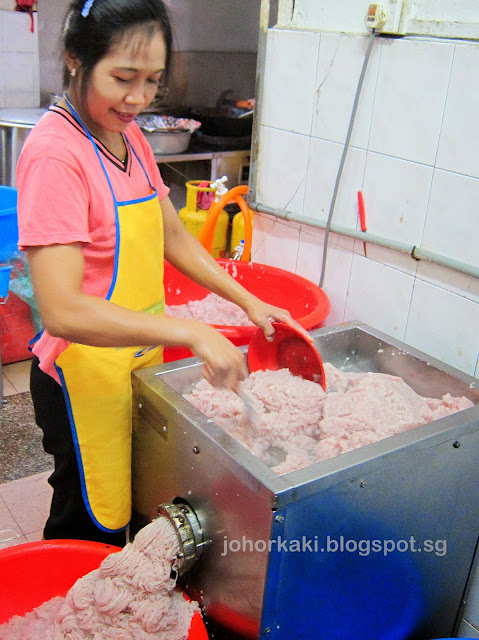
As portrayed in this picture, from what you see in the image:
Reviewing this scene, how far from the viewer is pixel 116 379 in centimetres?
140

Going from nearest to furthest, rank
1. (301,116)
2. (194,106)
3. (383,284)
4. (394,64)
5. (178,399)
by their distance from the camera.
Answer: (178,399), (394,64), (383,284), (301,116), (194,106)

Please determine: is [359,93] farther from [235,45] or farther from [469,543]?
[235,45]

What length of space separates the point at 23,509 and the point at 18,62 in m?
2.66

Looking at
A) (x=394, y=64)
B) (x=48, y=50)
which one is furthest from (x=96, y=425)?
(x=48, y=50)

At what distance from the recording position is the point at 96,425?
1393 mm

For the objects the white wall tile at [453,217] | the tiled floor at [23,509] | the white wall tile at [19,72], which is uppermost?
the white wall tile at [19,72]

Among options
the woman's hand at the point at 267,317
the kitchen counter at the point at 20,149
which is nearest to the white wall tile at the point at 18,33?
the kitchen counter at the point at 20,149

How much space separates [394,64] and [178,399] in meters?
1.00

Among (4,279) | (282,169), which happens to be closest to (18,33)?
(4,279)

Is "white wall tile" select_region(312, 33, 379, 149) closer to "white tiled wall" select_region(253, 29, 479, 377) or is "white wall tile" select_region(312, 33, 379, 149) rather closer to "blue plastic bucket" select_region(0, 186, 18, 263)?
"white tiled wall" select_region(253, 29, 479, 377)

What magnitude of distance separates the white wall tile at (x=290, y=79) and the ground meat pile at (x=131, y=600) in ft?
4.07

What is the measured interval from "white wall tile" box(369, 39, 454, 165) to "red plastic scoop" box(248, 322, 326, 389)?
0.55 m

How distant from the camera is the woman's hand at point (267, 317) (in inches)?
59.4

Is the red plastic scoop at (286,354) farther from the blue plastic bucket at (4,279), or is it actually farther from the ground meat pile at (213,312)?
the blue plastic bucket at (4,279)
